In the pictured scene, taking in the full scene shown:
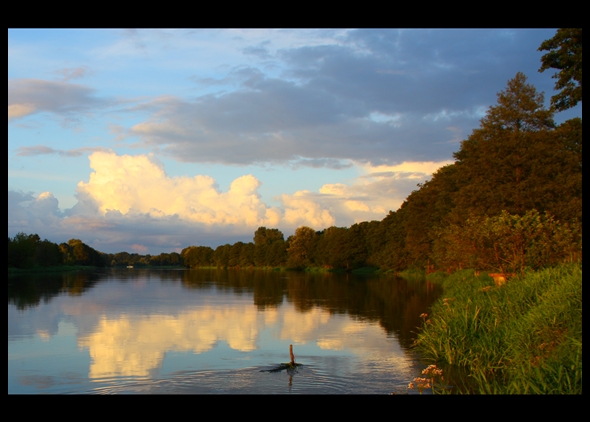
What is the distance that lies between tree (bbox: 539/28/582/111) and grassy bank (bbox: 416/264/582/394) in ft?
41.8

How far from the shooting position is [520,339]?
1351 centimetres

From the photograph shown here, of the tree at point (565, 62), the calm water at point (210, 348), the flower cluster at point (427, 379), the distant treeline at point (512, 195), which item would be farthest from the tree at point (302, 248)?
the flower cluster at point (427, 379)

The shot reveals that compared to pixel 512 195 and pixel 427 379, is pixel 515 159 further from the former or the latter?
pixel 427 379

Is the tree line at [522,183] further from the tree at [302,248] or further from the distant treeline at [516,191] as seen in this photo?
the tree at [302,248]

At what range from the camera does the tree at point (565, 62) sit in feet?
89.8

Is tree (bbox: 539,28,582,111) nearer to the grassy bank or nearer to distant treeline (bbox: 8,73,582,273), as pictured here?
distant treeline (bbox: 8,73,582,273)

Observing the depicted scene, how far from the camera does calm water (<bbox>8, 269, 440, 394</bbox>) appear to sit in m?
14.2

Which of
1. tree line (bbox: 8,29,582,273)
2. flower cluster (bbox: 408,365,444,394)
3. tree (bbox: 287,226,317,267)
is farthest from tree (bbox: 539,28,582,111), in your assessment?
tree (bbox: 287,226,317,267)

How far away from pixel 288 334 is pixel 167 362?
7.22m

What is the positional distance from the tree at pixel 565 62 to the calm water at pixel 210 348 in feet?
46.5

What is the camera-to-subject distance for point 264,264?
157500mm
